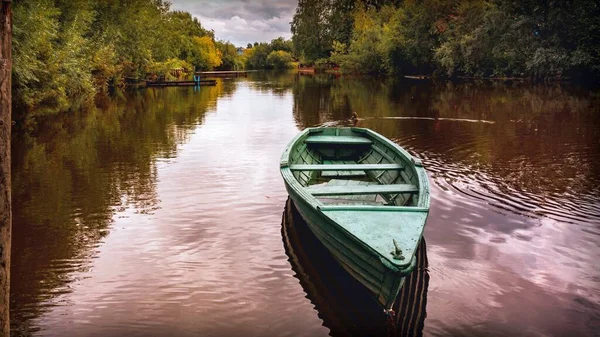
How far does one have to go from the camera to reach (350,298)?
24.1 feet

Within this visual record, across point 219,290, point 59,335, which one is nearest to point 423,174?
point 219,290

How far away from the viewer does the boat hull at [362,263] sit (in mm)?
6121

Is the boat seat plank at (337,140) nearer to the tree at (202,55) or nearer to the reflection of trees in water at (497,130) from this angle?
the reflection of trees in water at (497,130)

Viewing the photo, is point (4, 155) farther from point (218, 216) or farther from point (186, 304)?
point (218, 216)

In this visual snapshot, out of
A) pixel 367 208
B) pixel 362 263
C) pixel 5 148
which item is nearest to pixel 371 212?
pixel 367 208

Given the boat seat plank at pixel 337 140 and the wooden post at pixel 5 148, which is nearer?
the wooden post at pixel 5 148

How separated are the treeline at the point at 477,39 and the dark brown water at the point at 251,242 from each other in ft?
96.5

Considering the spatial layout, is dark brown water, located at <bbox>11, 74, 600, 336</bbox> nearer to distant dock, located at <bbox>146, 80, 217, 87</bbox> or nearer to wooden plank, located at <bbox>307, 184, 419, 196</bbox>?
wooden plank, located at <bbox>307, 184, 419, 196</bbox>

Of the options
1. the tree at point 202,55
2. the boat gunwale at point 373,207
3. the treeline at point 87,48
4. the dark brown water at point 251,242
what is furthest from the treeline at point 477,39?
the boat gunwale at point 373,207

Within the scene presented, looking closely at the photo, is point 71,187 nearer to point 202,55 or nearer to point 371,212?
point 371,212

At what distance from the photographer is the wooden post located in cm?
512

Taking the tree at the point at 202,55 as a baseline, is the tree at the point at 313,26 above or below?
above

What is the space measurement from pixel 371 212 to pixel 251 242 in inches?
120

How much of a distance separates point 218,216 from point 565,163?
36.6ft
